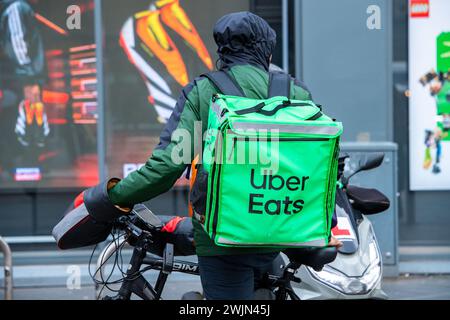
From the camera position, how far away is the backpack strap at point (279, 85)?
3.05 metres

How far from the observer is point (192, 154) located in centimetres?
299

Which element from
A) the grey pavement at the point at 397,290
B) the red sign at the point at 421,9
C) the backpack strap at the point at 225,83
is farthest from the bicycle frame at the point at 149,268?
the red sign at the point at 421,9

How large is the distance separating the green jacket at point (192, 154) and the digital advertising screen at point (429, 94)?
16.5ft

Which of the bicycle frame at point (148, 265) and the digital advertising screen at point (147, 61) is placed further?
the digital advertising screen at point (147, 61)

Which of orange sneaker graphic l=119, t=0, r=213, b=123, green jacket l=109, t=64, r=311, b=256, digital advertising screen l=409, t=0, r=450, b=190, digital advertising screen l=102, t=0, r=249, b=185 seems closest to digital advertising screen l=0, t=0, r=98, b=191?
digital advertising screen l=102, t=0, r=249, b=185

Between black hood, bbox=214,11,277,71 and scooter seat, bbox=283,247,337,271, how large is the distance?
806mm

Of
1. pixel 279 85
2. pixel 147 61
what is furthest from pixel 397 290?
pixel 279 85

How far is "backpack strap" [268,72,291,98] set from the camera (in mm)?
3046

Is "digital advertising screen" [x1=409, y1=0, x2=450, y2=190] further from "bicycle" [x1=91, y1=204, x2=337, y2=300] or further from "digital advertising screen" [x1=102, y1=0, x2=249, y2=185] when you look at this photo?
"bicycle" [x1=91, y1=204, x2=337, y2=300]

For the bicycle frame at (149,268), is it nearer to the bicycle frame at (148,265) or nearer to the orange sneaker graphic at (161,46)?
the bicycle frame at (148,265)

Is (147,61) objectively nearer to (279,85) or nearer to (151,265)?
(151,265)

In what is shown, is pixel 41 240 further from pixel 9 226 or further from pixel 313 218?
pixel 313 218

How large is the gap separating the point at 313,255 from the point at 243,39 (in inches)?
38.5

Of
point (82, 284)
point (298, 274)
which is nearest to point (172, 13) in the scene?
point (82, 284)
